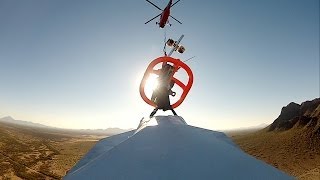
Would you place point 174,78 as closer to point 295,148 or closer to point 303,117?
point 295,148

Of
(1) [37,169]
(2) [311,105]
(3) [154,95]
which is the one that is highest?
(2) [311,105]

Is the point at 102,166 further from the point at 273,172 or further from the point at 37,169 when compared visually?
the point at 37,169

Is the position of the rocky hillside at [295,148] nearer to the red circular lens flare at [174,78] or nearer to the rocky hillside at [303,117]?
the rocky hillside at [303,117]

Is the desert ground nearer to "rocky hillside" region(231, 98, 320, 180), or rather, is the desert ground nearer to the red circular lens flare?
"rocky hillside" region(231, 98, 320, 180)

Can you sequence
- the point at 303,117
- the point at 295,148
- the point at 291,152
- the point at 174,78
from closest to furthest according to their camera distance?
the point at 174,78 → the point at 291,152 → the point at 295,148 → the point at 303,117

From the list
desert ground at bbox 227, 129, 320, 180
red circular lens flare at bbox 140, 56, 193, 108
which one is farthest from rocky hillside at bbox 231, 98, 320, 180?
red circular lens flare at bbox 140, 56, 193, 108

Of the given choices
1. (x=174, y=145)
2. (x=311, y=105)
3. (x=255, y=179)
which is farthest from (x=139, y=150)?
(x=311, y=105)

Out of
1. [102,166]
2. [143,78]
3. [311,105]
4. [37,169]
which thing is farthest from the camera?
[311,105]

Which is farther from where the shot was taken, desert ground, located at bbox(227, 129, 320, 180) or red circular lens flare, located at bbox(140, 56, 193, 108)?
desert ground, located at bbox(227, 129, 320, 180)

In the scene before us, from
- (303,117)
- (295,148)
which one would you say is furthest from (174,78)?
(303,117)

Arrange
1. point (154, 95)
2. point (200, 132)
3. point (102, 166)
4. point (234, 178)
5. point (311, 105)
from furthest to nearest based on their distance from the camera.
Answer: point (311, 105) < point (154, 95) < point (200, 132) < point (102, 166) < point (234, 178)

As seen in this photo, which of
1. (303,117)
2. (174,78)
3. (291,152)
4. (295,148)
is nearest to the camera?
(174,78)
